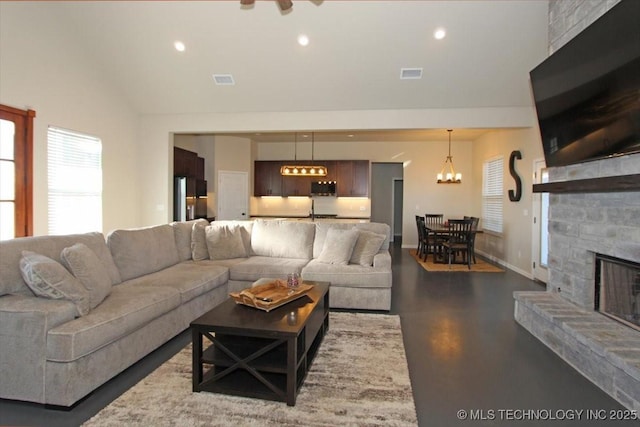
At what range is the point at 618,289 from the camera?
A: 3.10 meters

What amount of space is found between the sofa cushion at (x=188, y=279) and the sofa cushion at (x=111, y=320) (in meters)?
0.16

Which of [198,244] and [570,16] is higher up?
[570,16]

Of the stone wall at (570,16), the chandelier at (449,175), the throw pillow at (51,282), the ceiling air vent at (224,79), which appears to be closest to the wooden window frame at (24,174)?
the ceiling air vent at (224,79)

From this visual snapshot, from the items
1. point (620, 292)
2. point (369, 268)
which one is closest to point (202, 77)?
point (369, 268)

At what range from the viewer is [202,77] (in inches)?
226

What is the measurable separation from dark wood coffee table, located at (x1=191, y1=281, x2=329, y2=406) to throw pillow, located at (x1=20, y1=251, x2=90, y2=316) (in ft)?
2.76

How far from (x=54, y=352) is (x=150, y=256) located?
72.1 inches

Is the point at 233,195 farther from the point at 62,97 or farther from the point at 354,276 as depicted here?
the point at 354,276

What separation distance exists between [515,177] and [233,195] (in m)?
6.44

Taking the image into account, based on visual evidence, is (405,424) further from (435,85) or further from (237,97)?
(237,97)

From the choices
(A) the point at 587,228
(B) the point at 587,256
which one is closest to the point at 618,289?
(B) the point at 587,256

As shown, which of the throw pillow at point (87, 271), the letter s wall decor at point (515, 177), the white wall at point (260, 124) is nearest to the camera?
the throw pillow at point (87, 271)

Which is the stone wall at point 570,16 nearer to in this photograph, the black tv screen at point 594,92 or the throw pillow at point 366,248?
the black tv screen at point 594,92

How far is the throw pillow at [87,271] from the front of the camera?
8.73 feet
